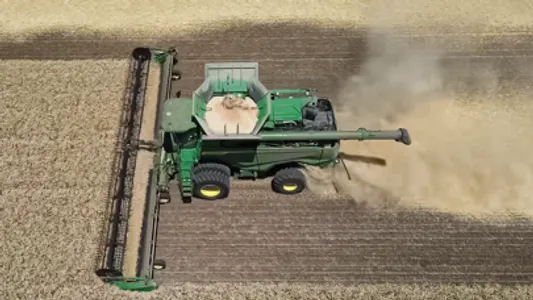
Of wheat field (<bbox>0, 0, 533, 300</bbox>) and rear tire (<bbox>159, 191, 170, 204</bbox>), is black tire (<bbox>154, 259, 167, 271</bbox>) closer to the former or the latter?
wheat field (<bbox>0, 0, 533, 300</bbox>)

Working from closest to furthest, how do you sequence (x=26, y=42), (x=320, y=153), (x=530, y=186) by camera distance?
(x=320, y=153)
(x=530, y=186)
(x=26, y=42)

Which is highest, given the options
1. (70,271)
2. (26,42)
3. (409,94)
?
(26,42)

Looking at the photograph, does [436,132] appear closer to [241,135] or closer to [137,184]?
[241,135]

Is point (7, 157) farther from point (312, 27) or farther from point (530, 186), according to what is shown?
point (530, 186)

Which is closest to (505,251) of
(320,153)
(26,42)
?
(320,153)

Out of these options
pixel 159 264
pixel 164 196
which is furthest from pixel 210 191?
pixel 159 264

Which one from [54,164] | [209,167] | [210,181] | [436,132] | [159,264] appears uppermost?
[436,132]

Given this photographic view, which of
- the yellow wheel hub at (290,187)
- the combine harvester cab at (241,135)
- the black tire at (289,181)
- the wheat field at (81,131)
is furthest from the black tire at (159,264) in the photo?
the yellow wheel hub at (290,187)
